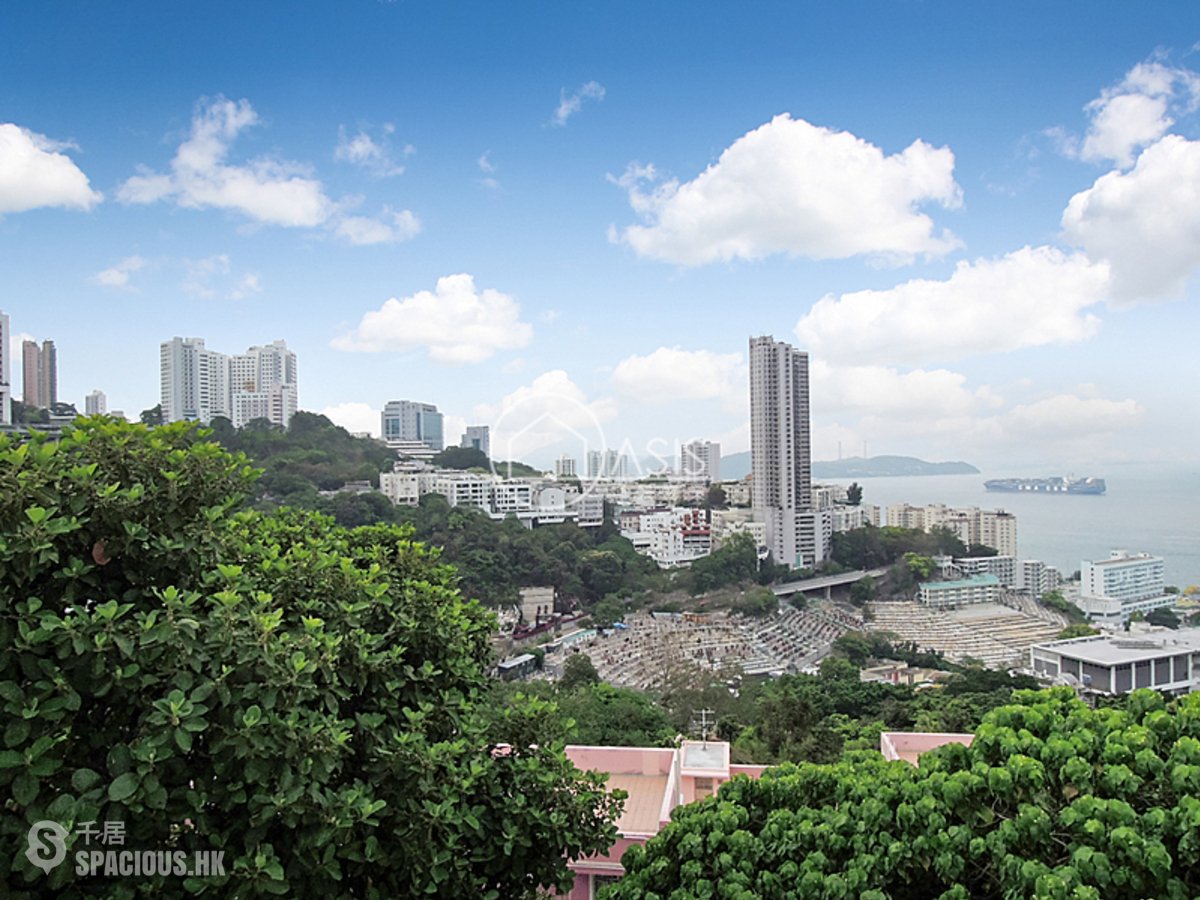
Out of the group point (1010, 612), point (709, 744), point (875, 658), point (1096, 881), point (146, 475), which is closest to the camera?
point (1096, 881)

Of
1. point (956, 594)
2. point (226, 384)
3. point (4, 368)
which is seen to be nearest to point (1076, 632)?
point (956, 594)

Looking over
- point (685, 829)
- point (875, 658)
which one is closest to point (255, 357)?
point (875, 658)

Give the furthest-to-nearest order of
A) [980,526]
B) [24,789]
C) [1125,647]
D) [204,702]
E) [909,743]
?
[980,526] → [1125,647] → [909,743] → [204,702] → [24,789]

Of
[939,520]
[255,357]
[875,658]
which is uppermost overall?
[255,357]

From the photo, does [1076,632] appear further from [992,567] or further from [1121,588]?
[992,567]

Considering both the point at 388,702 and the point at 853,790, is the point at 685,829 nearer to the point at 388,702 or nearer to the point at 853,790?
the point at 853,790

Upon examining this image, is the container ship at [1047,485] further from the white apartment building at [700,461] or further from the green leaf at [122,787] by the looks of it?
the green leaf at [122,787]

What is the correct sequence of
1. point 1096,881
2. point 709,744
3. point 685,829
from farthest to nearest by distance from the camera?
point 709,744 < point 685,829 < point 1096,881
